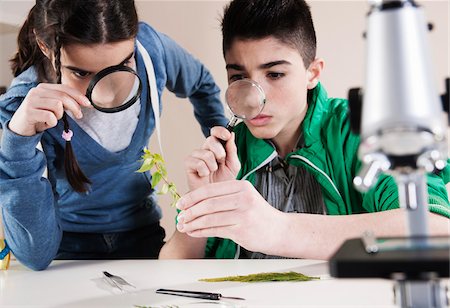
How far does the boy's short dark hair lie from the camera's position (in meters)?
1.79

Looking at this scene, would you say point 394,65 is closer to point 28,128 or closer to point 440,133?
point 440,133

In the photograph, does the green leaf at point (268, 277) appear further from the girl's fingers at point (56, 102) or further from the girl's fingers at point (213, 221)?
the girl's fingers at point (56, 102)

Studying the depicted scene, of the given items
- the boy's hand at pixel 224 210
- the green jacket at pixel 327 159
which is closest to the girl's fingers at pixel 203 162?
the boy's hand at pixel 224 210

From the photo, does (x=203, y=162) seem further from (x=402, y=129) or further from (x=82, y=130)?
(x=402, y=129)

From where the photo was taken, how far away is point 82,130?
1834mm

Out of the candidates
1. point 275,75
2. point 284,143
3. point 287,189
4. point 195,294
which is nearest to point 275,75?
point 275,75

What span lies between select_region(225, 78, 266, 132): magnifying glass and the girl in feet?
1.04

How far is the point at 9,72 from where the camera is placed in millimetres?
2812

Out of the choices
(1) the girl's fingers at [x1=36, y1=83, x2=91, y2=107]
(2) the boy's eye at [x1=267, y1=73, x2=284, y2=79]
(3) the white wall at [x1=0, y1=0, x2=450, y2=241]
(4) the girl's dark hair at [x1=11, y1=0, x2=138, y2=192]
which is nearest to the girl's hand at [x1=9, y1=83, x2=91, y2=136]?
(1) the girl's fingers at [x1=36, y1=83, x2=91, y2=107]

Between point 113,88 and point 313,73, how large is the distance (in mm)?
683

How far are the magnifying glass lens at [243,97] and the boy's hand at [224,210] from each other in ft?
0.90

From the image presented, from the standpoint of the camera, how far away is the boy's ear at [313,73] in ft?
6.13

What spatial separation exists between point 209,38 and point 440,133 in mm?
2177

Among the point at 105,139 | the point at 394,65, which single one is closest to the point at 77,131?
the point at 105,139
